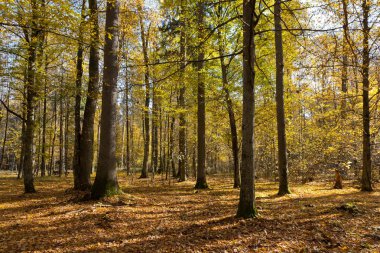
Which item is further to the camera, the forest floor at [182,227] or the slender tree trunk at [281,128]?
the slender tree trunk at [281,128]

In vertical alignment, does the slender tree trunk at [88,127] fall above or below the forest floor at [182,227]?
above

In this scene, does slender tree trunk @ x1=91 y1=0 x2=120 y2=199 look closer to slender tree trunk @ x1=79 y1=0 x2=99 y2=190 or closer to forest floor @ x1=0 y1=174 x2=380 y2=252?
forest floor @ x1=0 y1=174 x2=380 y2=252

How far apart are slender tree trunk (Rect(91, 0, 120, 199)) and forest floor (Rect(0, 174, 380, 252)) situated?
19.6 inches

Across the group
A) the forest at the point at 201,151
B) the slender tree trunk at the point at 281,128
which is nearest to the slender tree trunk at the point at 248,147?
the forest at the point at 201,151

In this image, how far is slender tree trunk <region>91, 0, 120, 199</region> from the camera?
8180 mm

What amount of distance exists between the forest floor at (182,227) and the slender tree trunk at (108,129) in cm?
50

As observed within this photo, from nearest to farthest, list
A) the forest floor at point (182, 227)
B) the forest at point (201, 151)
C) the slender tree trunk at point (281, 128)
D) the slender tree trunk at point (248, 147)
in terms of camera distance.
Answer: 1. the forest floor at point (182, 227)
2. the forest at point (201, 151)
3. the slender tree trunk at point (248, 147)
4. the slender tree trunk at point (281, 128)

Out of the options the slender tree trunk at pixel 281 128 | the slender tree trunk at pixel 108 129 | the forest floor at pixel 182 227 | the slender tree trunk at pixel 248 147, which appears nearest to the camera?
the forest floor at pixel 182 227

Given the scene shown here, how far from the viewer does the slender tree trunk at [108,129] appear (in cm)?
Result: 818

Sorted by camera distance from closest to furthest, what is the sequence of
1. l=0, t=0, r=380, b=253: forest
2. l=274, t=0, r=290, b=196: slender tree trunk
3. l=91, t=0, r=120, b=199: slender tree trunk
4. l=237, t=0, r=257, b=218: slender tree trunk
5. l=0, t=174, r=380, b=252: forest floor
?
1. l=0, t=174, r=380, b=252: forest floor
2. l=0, t=0, r=380, b=253: forest
3. l=237, t=0, r=257, b=218: slender tree trunk
4. l=91, t=0, r=120, b=199: slender tree trunk
5. l=274, t=0, r=290, b=196: slender tree trunk

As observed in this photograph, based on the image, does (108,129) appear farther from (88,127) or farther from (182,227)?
(182,227)

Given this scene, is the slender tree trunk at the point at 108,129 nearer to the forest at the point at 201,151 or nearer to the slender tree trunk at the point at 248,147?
the forest at the point at 201,151

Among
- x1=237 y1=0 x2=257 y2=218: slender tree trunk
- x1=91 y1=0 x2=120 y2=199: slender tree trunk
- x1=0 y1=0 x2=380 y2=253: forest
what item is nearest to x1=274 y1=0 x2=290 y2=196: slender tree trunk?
x1=0 y1=0 x2=380 y2=253: forest

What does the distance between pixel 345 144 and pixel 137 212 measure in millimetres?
12085
